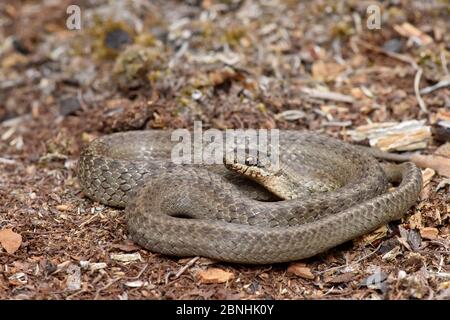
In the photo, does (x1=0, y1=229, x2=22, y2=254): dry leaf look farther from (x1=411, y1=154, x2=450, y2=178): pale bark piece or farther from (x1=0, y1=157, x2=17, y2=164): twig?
(x1=411, y1=154, x2=450, y2=178): pale bark piece

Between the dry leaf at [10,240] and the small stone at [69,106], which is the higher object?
the small stone at [69,106]

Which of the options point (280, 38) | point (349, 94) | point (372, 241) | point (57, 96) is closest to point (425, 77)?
point (349, 94)

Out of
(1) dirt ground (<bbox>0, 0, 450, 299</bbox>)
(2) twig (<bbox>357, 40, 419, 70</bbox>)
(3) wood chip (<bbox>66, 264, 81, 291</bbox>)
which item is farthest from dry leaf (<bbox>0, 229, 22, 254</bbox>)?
(2) twig (<bbox>357, 40, 419, 70</bbox>)

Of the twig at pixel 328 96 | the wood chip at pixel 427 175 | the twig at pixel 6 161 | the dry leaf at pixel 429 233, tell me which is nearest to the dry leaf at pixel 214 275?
the dry leaf at pixel 429 233

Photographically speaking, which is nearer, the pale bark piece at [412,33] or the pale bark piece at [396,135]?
the pale bark piece at [396,135]

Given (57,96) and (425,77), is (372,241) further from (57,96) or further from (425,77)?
(57,96)

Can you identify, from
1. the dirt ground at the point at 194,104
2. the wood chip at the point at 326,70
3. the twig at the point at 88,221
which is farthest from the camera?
the wood chip at the point at 326,70

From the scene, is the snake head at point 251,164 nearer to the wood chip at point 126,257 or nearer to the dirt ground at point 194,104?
the dirt ground at point 194,104
